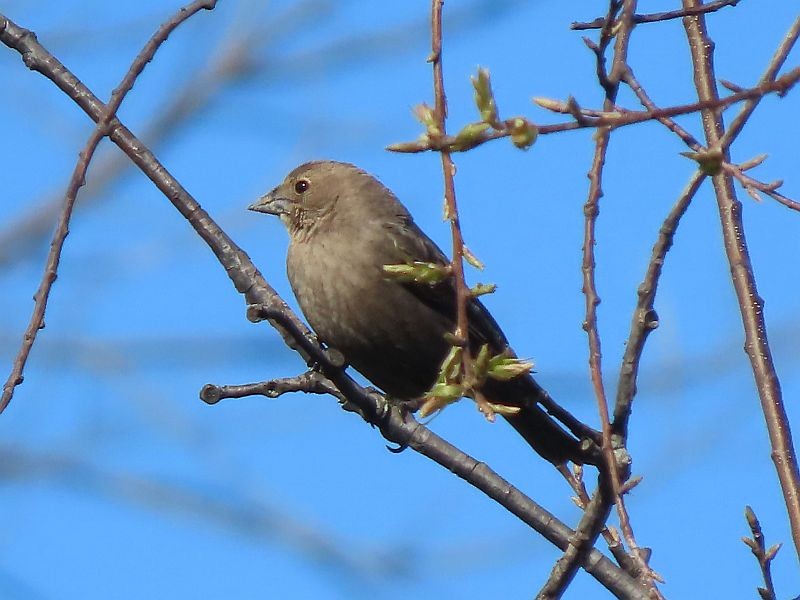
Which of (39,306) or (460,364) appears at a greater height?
(460,364)

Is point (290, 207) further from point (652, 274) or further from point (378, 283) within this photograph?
point (652, 274)

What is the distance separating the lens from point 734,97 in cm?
190

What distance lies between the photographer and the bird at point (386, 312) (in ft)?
19.0

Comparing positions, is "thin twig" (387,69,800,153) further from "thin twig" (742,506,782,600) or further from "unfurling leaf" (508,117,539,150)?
"thin twig" (742,506,782,600)

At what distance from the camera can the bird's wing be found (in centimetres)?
589

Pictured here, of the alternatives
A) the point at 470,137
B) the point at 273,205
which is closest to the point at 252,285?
the point at 470,137

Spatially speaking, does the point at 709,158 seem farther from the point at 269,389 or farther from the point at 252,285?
the point at 252,285

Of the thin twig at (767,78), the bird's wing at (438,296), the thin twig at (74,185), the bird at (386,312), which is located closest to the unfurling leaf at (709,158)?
the thin twig at (767,78)

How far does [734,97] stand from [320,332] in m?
4.04

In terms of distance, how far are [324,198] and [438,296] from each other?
903mm

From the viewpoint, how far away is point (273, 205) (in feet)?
22.4

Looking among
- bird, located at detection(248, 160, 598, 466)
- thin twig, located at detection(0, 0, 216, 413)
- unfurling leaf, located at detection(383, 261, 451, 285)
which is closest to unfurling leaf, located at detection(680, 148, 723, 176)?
unfurling leaf, located at detection(383, 261, 451, 285)

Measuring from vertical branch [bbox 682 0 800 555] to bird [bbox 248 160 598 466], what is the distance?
7.27 feet

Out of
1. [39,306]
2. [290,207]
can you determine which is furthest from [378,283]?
[39,306]
